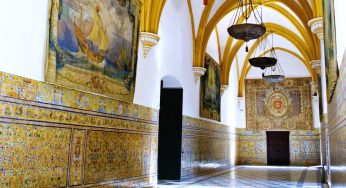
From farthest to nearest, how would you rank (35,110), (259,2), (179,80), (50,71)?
(259,2), (179,80), (50,71), (35,110)

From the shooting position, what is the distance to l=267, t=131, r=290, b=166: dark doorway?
20188 mm

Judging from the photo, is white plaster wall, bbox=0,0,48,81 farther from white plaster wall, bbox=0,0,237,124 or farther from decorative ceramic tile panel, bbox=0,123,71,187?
decorative ceramic tile panel, bbox=0,123,71,187

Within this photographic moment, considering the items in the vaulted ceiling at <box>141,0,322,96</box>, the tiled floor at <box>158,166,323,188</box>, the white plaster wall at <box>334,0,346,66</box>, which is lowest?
the tiled floor at <box>158,166,323,188</box>

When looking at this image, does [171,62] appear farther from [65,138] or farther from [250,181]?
[65,138]

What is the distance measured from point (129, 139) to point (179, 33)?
4717 millimetres

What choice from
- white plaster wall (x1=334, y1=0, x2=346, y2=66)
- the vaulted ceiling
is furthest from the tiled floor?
white plaster wall (x1=334, y1=0, x2=346, y2=66)

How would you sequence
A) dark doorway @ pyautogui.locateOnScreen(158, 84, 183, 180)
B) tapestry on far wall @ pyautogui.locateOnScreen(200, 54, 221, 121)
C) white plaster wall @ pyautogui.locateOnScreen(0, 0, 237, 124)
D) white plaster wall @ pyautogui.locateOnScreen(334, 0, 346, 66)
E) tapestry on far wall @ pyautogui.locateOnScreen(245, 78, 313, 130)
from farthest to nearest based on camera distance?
tapestry on far wall @ pyautogui.locateOnScreen(245, 78, 313, 130)
tapestry on far wall @ pyautogui.locateOnScreen(200, 54, 221, 121)
dark doorway @ pyautogui.locateOnScreen(158, 84, 183, 180)
white plaster wall @ pyautogui.locateOnScreen(0, 0, 237, 124)
white plaster wall @ pyautogui.locateOnScreen(334, 0, 346, 66)

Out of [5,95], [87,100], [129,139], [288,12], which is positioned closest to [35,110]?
[5,95]

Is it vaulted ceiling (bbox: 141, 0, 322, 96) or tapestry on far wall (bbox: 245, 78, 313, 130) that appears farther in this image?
tapestry on far wall (bbox: 245, 78, 313, 130)

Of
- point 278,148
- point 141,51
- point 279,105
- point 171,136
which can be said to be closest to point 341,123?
point 141,51

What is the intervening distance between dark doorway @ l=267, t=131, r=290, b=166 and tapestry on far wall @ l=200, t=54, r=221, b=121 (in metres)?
6.54

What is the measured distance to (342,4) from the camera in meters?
3.50

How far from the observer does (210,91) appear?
562 inches

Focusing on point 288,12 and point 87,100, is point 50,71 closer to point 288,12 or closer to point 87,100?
point 87,100
